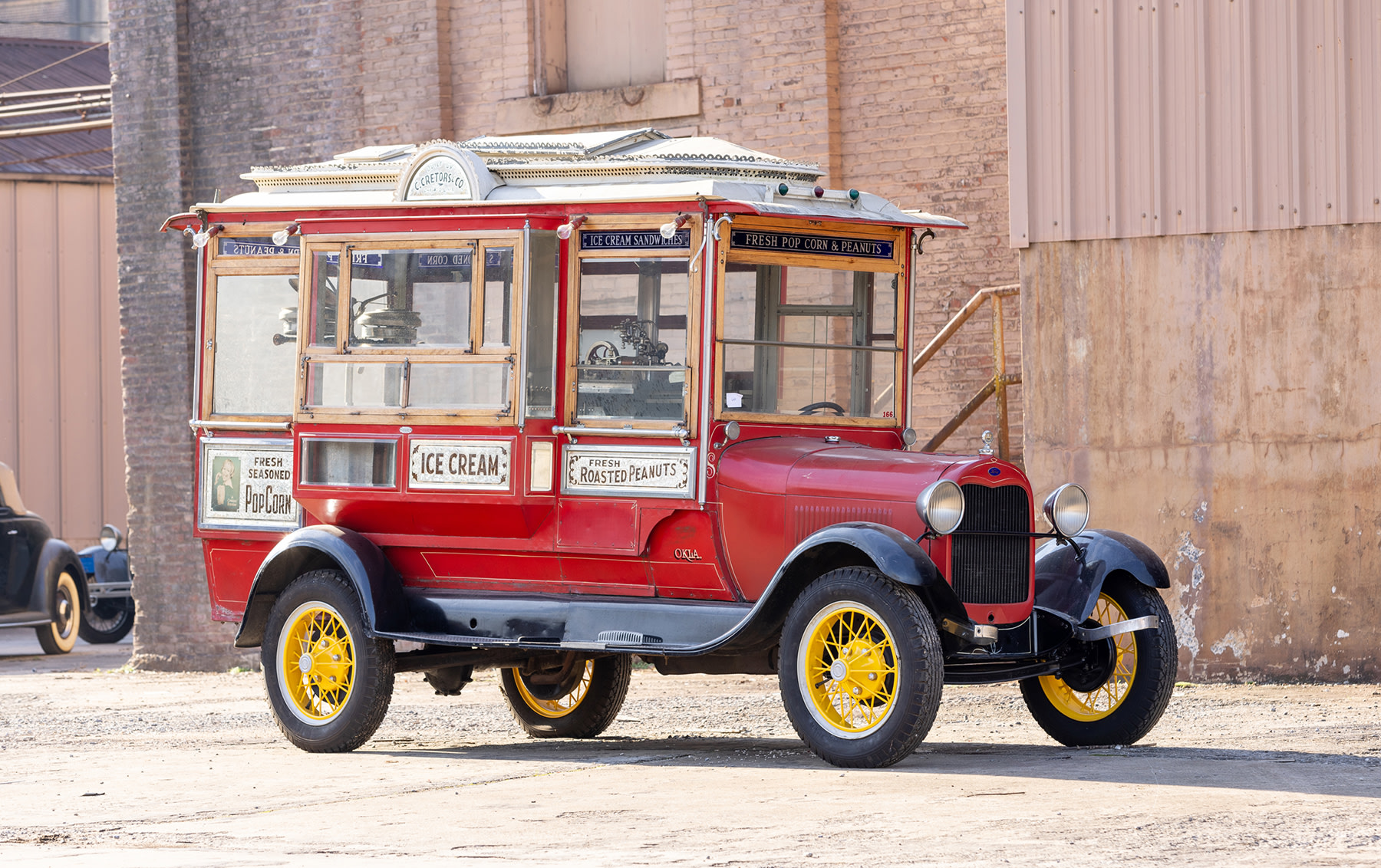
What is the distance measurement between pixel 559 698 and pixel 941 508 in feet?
10.2

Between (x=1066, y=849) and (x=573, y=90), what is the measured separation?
10.6 m

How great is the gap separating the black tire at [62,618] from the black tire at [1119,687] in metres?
12.8

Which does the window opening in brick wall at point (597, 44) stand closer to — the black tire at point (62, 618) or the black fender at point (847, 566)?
the black fender at point (847, 566)

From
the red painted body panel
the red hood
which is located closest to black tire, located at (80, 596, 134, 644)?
the red painted body panel

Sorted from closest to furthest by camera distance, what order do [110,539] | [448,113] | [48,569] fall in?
[448,113] < [48,569] < [110,539]

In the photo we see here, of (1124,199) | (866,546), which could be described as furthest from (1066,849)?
(1124,199)

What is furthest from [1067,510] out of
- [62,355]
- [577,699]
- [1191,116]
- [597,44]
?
[62,355]

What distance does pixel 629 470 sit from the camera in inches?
363

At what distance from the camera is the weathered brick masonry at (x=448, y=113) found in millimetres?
13789

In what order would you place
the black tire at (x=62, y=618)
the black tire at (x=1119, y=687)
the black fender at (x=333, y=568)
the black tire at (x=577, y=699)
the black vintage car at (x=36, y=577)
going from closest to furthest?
the black tire at (x=1119, y=687)
the black fender at (x=333, y=568)
the black tire at (x=577, y=699)
the black vintage car at (x=36, y=577)
the black tire at (x=62, y=618)

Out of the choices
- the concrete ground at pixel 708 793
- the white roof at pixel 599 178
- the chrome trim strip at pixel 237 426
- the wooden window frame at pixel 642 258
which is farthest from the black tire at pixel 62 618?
the wooden window frame at pixel 642 258

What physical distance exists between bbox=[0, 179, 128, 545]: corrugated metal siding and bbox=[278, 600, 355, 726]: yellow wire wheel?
1713 cm

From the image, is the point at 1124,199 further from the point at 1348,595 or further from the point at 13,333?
the point at 13,333

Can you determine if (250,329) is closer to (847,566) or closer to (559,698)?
(559,698)
